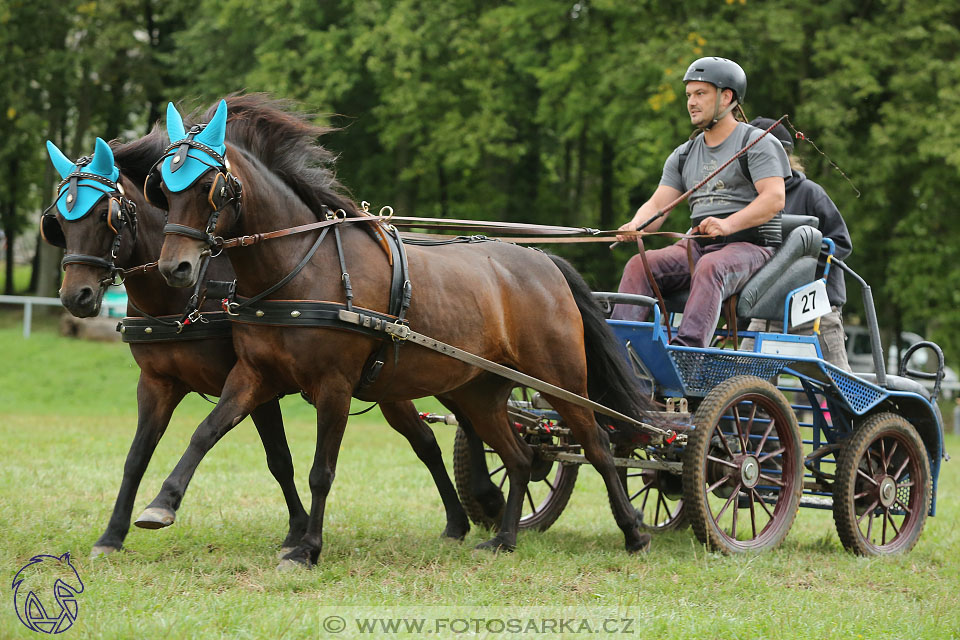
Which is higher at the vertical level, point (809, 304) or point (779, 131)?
point (779, 131)

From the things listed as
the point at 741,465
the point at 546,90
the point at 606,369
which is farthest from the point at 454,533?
the point at 546,90

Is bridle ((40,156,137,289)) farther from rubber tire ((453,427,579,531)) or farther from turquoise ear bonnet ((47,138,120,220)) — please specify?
rubber tire ((453,427,579,531))

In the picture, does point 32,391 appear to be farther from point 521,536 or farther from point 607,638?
point 607,638

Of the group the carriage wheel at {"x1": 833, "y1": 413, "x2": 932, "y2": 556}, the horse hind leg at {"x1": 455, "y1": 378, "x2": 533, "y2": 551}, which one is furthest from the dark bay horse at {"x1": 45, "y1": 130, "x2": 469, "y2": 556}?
the carriage wheel at {"x1": 833, "y1": 413, "x2": 932, "y2": 556}

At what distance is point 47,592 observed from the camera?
440cm

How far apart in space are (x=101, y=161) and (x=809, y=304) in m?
4.15

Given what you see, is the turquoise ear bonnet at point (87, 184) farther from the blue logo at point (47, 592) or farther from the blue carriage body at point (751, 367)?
the blue carriage body at point (751, 367)

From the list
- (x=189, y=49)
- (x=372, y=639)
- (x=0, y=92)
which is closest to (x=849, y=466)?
(x=372, y=639)

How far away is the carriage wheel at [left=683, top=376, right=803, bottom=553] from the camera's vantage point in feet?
20.2

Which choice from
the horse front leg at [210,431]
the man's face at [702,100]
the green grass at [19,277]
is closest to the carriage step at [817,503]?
the man's face at [702,100]

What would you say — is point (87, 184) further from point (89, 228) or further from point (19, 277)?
point (19, 277)

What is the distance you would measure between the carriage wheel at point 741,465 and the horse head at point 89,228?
3251 millimetres

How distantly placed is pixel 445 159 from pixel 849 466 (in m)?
14.0

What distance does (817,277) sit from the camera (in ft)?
24.1
